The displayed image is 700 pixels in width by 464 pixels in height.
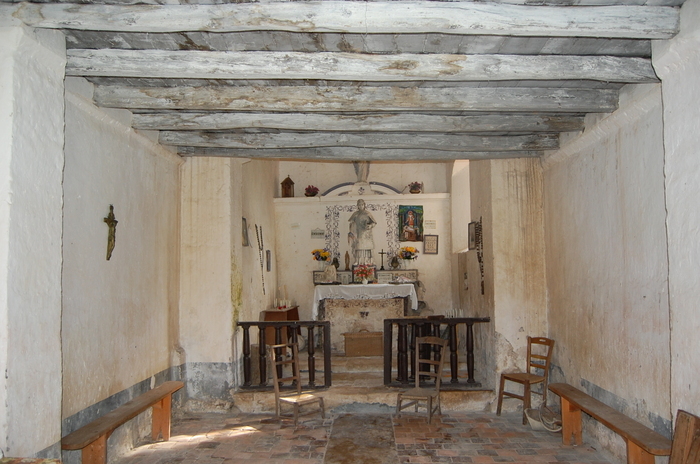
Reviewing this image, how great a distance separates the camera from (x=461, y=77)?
407cm

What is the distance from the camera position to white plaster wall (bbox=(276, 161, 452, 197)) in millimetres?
11969

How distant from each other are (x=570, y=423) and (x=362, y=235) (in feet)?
19.4

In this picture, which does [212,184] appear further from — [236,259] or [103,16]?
[103,16]

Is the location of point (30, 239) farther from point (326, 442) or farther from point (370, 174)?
point (370, 174)

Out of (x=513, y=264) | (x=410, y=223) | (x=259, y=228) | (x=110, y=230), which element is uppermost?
(x=410, y=223)

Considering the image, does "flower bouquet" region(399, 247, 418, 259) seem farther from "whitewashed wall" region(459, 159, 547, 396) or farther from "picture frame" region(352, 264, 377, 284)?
"whitewashed wall" region(459, 159, 547, 396)

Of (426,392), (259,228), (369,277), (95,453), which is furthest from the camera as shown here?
(369,277)

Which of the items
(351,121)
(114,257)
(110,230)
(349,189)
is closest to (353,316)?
(349,189)

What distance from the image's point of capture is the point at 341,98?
4.68m

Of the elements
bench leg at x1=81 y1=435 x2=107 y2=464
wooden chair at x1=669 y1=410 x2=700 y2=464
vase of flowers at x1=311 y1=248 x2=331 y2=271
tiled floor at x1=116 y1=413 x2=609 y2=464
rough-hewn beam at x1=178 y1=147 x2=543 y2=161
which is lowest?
tiled floor at x1=116 y1=413 x2=609 y2=464

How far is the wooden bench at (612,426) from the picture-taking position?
3867mm

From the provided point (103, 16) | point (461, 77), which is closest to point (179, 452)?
point (103, 16)

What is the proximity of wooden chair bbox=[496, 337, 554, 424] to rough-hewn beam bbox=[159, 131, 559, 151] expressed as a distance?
232cm

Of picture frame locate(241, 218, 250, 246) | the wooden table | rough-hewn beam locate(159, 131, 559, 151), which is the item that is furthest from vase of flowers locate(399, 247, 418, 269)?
rough-hewn beam locate(159, 131, 559, 151)
